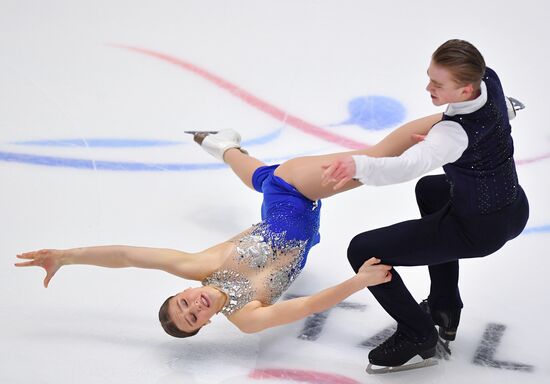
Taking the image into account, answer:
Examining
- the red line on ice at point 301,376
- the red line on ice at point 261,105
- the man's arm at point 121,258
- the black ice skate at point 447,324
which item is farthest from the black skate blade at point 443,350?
the red line on ice at point 261,105

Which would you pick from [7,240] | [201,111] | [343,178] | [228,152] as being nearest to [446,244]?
[343,178]

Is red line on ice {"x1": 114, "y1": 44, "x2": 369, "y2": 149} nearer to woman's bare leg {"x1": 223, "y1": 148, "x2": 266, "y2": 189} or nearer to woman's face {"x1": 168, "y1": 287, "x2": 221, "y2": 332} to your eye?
woman's bare leg {"x1": 223, "y1": 148, "x2": 266, "y2": 189}

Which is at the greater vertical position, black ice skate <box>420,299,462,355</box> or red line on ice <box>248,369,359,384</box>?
black ice skate <box>420,299,462,355</box>

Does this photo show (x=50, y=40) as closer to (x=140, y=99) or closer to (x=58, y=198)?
(x=140, y=99)

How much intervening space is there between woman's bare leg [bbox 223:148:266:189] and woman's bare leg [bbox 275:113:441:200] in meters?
0.28

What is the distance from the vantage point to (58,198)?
477 centimetres

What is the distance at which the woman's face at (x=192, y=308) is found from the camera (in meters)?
3.52

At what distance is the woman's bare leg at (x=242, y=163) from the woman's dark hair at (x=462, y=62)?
1581 mm

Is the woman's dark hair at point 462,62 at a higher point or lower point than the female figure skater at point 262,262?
higher

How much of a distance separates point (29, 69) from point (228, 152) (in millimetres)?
2187

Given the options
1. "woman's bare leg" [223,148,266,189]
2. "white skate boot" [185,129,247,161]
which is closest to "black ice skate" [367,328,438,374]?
"woman's bare leg" [223,148,266,189]

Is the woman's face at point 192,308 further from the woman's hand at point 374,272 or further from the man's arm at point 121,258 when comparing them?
the woman's hand at point 374,272

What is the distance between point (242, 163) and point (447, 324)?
138 cm

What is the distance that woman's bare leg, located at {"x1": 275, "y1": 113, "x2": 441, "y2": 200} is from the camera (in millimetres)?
3652
